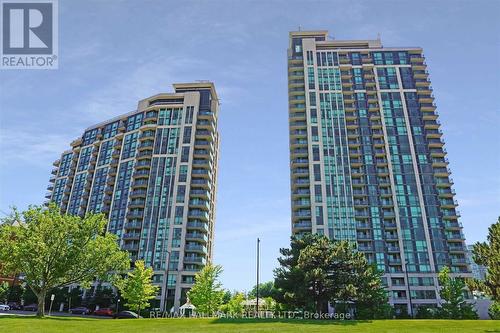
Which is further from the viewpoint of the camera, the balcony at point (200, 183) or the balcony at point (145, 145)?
the balcony at point (145, 145)

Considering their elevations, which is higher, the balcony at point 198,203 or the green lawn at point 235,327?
the balcony at point 198,203

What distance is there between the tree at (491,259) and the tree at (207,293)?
159 ft

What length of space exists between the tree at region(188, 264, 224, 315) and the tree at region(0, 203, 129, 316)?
69.1 ft

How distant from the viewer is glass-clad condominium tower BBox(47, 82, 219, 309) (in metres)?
92.3

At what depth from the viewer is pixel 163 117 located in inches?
4345

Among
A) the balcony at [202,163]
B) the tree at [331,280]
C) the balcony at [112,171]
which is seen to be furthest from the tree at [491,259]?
the balcony at [112,171]

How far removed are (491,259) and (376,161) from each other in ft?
249

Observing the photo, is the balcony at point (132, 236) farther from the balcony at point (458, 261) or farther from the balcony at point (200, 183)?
the balcony at point (458, 261)

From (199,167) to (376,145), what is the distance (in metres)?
47.8

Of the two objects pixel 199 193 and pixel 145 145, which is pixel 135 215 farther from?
pixel 145 145

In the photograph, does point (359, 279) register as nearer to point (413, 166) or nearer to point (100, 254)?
point (100, 254)

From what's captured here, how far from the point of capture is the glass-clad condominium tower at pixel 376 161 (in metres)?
88.6

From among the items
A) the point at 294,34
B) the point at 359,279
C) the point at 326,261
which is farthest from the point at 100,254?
the point at 294,34

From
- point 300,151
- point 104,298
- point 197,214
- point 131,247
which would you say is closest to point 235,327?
point 104,298
